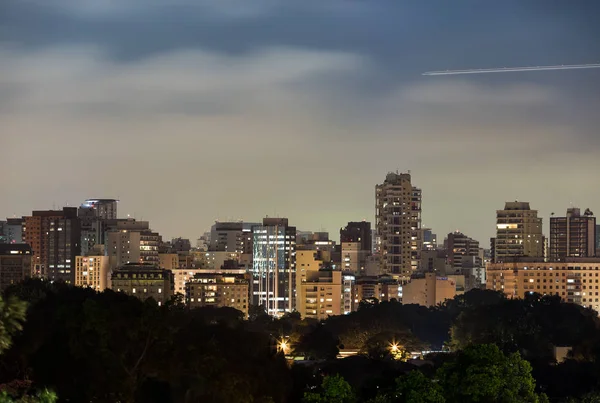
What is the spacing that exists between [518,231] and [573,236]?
16.2 ft

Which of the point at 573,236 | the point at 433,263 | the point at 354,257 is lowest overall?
the point at 433,263

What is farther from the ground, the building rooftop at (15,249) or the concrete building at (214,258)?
the building rooftop at (15,249)

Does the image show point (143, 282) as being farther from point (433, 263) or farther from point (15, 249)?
point (433, 263)

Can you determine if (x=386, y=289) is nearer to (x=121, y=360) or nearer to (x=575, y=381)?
(x=575, y=381)

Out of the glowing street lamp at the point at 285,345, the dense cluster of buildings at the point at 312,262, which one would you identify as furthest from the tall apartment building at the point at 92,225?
the glowing street lamp at the point at 285,345

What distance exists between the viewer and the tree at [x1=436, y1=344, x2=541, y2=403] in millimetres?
30141

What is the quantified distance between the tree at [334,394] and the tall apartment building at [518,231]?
101 m

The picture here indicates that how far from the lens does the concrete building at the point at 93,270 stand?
117 m

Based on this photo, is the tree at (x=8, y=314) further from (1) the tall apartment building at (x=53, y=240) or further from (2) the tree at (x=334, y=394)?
(1) the tall apartment building at (x=53, y=240)

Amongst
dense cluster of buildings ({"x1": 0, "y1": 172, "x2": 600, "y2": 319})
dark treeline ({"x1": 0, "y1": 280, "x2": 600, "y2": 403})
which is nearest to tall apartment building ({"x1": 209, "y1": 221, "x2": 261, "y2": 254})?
dense cluster of buildings ({"x1": 0, "y1": 172, "x2": 600, "y2": 319})

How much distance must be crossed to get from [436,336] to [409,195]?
159 ft

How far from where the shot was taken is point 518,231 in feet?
432

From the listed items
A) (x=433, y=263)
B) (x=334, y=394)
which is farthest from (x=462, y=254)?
(x=334, y=394)

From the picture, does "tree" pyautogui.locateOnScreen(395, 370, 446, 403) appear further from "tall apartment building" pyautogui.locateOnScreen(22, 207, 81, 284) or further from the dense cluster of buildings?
"tall apartment building" pyautogui.locateOnScreen(22, 207, 81, 284)
